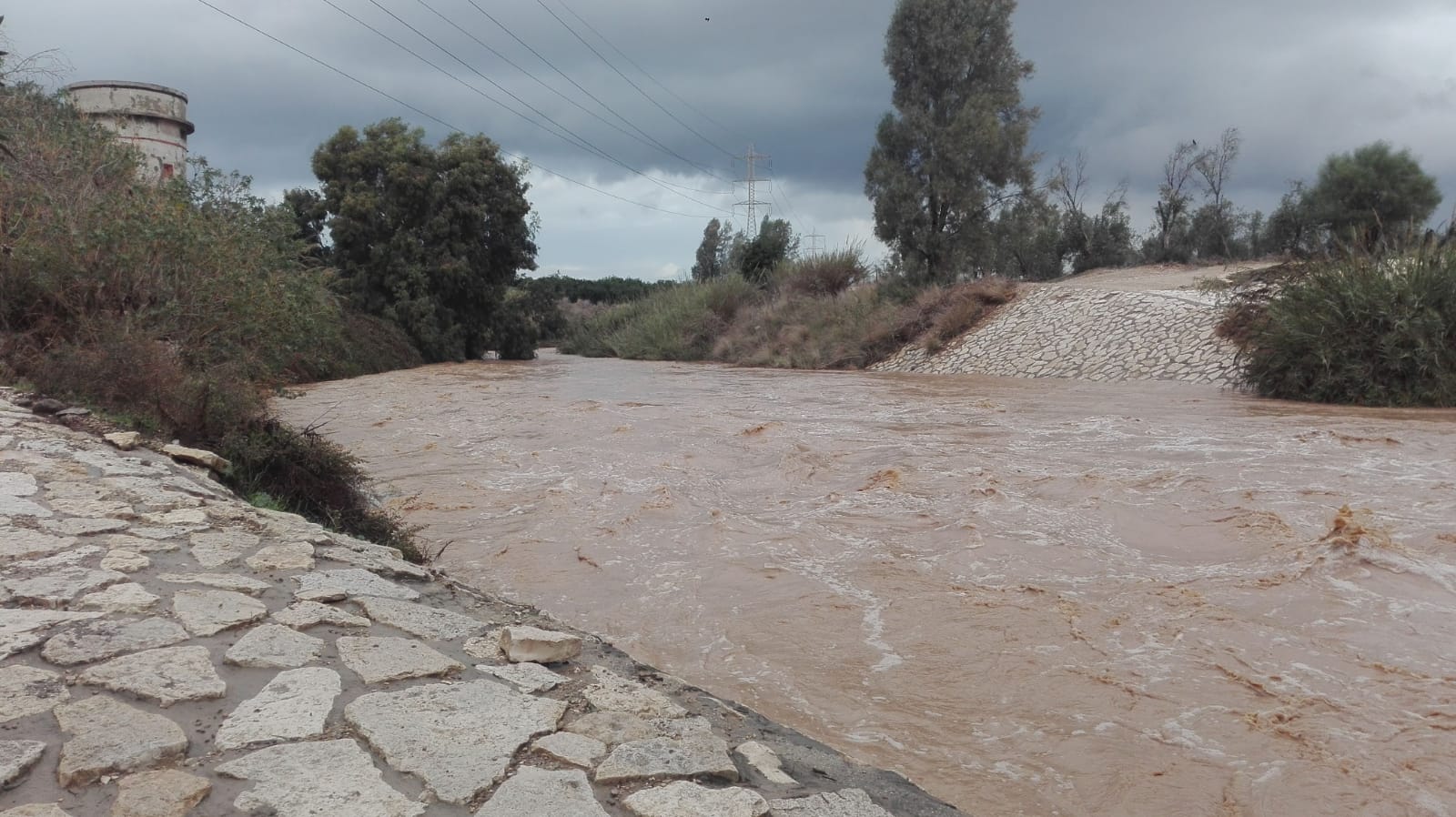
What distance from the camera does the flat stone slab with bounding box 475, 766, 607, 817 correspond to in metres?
1.99

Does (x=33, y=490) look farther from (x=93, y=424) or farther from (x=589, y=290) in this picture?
(x=589, y=290)

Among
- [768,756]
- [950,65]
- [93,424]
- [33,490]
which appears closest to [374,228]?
[950,65]

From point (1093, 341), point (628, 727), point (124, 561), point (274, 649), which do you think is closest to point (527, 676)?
point (628, 727)

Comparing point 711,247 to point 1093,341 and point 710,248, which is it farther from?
point 1093,341

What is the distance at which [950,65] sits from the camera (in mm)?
25453

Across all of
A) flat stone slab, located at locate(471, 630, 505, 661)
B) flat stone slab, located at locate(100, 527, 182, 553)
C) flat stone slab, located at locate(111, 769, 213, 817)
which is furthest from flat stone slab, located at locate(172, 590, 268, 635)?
flat stone slab, located at locate(111, 769, 213, 817)

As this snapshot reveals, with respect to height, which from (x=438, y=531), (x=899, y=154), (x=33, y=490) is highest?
(x=899, y=154)

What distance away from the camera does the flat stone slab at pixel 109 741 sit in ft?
6.38

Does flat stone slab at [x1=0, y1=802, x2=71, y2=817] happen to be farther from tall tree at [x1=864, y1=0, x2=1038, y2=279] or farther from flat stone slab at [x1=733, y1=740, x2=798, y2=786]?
tall tree at [x1=864, y1=0, x2=1038, y2=279]

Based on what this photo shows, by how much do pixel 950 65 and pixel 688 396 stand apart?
16.0 meters

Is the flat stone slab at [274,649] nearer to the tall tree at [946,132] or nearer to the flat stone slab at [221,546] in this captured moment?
the flat stone slab at [221,546]

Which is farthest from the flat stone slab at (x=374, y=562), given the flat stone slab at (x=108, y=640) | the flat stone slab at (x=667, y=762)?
the flat stone slab at (x=667, y=762)

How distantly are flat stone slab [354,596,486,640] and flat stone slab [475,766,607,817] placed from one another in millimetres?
1037

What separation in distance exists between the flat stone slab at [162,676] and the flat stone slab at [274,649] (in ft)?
0.28
